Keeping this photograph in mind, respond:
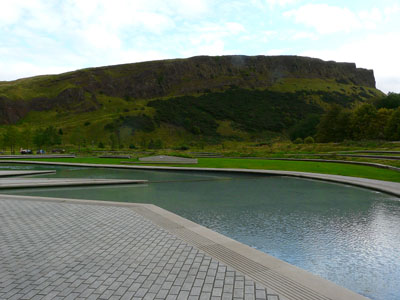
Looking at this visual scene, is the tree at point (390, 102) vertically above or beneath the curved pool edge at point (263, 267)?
above

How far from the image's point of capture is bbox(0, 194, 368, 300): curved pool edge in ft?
11.4

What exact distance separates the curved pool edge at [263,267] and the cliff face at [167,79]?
96.1m

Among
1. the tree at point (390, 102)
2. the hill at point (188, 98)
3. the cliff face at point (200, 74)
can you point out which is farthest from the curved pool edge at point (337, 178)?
the cliff face at point (200, 74)

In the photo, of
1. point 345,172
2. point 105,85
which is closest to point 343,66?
point 105,85

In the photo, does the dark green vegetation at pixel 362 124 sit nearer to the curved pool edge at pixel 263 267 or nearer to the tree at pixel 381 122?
the tree at pixel 381 122

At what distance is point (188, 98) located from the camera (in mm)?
94938

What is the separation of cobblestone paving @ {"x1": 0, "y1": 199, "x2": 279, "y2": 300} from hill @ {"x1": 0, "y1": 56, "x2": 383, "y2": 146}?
55.1m

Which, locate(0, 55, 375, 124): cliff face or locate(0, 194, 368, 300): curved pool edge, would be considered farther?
locate(0, 55, 375, 124): cliff face

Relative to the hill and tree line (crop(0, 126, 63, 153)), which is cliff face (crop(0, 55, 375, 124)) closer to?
the hill

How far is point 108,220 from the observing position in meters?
7.11

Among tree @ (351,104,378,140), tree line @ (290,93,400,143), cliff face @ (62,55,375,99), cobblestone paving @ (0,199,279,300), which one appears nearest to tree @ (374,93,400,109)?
tree line @ (290,93,400,143)

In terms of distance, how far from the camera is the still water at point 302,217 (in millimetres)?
4871

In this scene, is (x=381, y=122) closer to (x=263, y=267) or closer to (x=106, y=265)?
(x=263, y=267)

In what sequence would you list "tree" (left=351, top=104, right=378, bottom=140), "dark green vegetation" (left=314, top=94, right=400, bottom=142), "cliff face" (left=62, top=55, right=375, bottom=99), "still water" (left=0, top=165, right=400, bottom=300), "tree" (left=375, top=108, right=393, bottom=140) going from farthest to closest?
"cliff face" (left=62, top=55, right=375, bottom=99)
"tree" (left=351, top=104, right=378, bottom=140)
"tree" (left=375, top=108, right=393, bottom=140)
"dark green vegetation" (left=314, top=94, right=400, bottom=142)
"still water" (left=0, top=165, right=400, bottom=300)
